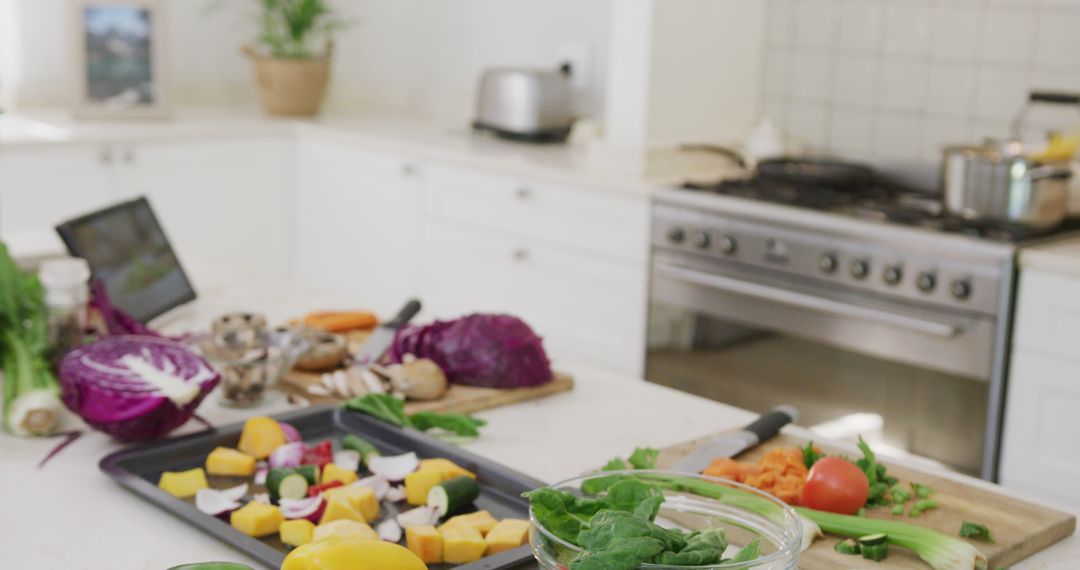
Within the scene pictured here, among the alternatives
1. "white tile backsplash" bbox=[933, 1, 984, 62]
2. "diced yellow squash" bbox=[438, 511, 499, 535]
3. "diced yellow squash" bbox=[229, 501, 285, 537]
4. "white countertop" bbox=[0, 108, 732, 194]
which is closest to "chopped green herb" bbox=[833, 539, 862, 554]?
"diced yellow squash" bbox=[438, 511, 499, 535]

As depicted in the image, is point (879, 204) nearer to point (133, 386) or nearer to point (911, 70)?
point (911, 70)

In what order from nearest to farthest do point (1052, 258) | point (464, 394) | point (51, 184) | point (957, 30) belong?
point (464, 394), point (1052, 258), point (957, 30), point (51, 184)

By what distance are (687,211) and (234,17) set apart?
7.99 feet

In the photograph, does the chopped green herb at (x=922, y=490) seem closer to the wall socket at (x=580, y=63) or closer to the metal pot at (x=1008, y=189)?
the metal pot at (x=1008, y=189)

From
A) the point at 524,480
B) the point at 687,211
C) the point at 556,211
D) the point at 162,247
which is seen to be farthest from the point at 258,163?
the point at 524,480

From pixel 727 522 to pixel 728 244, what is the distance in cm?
199

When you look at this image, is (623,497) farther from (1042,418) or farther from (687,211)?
(687,211)

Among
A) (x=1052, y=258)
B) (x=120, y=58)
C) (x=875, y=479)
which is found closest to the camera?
(x=875, y=479)

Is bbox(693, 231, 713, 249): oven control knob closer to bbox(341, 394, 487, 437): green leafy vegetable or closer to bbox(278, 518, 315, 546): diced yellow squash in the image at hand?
bbox(341, 394, 487, 437): green leafy vegetable

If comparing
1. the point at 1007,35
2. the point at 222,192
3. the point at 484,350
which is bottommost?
the point at 222,192

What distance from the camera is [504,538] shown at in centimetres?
134

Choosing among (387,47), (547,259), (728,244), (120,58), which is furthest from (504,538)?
(387,47)

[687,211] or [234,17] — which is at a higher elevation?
[234,17]

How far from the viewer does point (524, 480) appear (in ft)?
4.94
